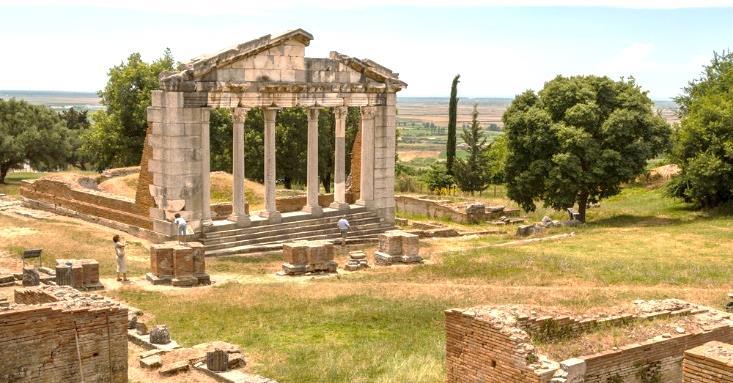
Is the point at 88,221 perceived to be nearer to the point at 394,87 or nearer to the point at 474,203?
the point at 394,87

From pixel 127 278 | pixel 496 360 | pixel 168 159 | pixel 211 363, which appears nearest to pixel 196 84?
pixel 168 159

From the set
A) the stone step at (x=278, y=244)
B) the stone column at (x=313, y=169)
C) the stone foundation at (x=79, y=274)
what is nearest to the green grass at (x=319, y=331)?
the stone foundation at (x=79, y=274)

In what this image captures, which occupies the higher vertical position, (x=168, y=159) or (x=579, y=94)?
(x=579, y=94)

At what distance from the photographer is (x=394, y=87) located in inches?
1487

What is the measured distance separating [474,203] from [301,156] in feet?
45.4

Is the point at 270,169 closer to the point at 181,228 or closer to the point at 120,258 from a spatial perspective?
the point at 181,228

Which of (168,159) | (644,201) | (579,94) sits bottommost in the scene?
(644,201)

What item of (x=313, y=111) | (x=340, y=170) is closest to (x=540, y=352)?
(x=313, y=111)

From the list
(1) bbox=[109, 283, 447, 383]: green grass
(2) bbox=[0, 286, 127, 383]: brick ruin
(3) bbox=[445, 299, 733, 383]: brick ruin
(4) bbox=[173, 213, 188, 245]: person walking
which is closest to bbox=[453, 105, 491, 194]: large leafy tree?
(4) bbox=[173, 213, 188, 245]: person walking

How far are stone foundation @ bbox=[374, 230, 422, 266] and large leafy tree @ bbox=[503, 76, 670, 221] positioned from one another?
442 inches

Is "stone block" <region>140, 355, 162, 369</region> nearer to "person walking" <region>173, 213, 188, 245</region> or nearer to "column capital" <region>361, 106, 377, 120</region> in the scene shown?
"person walking" <region>173, 213, 188, 245</region>

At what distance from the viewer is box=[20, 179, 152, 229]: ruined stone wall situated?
113ft

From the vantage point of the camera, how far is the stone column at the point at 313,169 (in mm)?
35875

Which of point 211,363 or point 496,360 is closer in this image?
point 496,360
